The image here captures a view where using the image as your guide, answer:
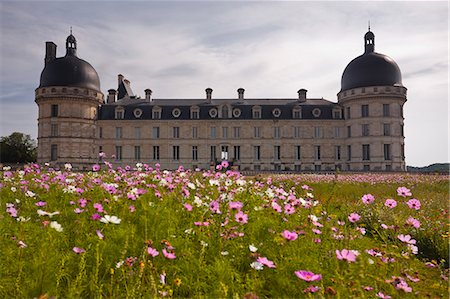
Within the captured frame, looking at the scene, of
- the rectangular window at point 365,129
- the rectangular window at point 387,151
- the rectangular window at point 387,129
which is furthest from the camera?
the rectangular window at point 365,129

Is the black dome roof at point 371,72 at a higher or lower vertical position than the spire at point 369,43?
lower

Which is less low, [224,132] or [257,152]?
[224,132]

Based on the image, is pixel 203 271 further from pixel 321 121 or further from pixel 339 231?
pixel 321 121

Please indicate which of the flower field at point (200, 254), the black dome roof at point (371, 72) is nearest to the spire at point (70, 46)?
the black dome roof at point (371, 72)

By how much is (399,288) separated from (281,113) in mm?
40653

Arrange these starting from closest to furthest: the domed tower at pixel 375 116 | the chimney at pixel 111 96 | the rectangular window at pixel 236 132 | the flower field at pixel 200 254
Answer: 1. the flower field at pixel 200 254
2. the domed tower at pixel 375 116
3. the rectangular window at pixel 236 132
4. the chimney at pixel 111 96

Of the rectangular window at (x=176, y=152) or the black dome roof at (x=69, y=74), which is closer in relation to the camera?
the black dome roof at (x=69, y=74)

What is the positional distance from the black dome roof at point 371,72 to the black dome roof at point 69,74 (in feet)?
108

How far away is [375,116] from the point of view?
130 feet

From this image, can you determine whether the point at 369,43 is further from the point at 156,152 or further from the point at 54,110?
the point at 54,110

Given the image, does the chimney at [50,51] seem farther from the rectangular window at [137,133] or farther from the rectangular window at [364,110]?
the rectangular window at [364,110]

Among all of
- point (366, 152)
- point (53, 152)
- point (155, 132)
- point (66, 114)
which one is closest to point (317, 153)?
point (366, 152)

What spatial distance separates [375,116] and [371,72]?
222 inches

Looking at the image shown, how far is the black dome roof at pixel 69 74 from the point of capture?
4050cm
